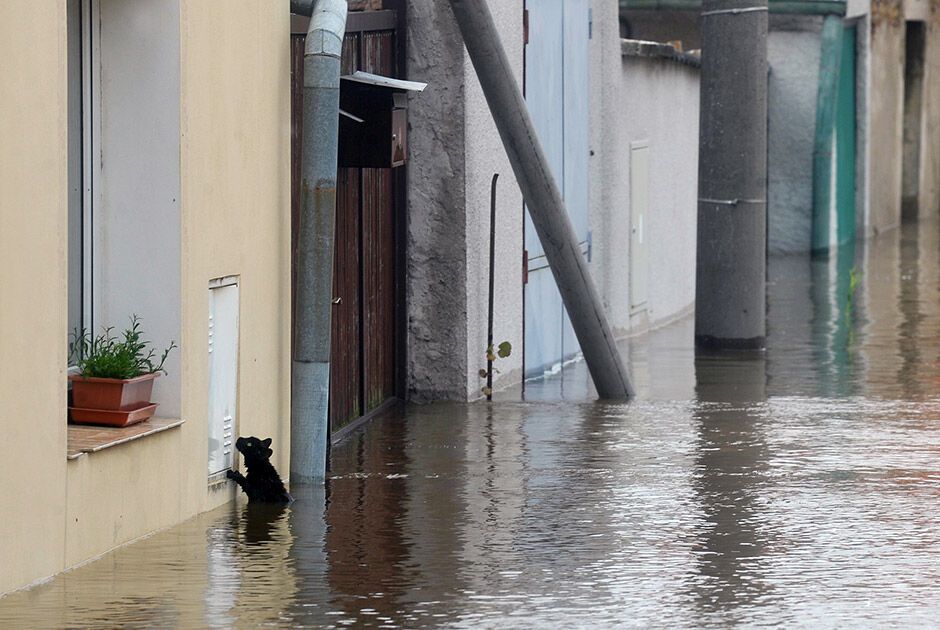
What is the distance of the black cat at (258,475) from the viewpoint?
7.84m

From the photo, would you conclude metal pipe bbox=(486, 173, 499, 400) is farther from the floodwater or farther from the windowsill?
the windowsill

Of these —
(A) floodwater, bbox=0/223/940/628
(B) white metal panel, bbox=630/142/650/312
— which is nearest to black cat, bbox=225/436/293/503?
(A) floodwater, bbox=0/223/940/628

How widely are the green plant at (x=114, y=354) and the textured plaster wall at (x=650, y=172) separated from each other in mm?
8071

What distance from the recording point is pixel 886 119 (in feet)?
95.4

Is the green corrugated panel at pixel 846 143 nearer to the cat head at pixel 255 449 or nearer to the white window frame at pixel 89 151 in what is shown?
the cat head at pixel 255 449

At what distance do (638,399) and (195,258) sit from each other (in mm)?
5005

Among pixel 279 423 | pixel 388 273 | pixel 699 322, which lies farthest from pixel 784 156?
pixel 279 423

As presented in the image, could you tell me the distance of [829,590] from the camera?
20.5ft

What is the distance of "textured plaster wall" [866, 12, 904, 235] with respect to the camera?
91.7ft

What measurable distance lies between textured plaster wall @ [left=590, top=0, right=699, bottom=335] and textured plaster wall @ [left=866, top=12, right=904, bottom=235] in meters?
9.79

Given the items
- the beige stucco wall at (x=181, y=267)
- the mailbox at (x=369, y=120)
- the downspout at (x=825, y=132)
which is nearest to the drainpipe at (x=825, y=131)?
the downspout at (x=825, y=132)

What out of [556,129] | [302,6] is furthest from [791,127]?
[302,6]

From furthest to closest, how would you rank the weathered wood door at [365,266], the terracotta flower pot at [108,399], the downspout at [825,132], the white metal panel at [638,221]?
1. the downspout at [825,132]
2. the white metal panel at [638,221]
3. the weathered wood door at [365,266]
4. the terracotta flower pot at [108,399]

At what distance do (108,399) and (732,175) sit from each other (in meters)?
8.25
